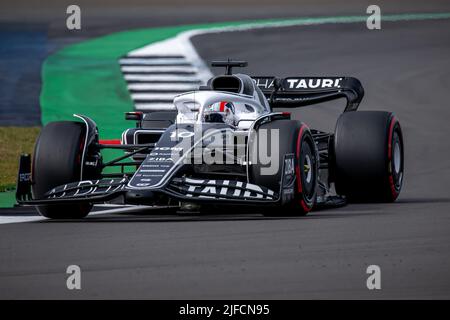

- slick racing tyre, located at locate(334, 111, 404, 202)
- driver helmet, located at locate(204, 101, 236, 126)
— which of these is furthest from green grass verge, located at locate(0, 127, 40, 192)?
slick racing tyre, located at locate(334, 111, 404, 202)

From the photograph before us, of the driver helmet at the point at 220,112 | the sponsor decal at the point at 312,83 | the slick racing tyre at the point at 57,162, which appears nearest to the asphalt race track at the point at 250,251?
the slick racing tyre at the point at 57,162

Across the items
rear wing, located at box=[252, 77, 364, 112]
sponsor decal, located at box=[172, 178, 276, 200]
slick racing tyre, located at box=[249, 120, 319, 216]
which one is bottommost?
sponsor decal, located at box=[172, 178, 276, 200]

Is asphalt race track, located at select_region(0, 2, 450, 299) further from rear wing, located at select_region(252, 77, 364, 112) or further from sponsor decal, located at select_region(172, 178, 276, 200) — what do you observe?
rear wing, located at select_region(252, 77, 364, 112)

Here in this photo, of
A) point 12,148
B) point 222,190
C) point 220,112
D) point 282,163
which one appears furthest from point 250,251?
point 12,148

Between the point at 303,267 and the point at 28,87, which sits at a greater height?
the point at 28,87

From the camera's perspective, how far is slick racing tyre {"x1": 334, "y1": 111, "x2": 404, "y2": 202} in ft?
49.4

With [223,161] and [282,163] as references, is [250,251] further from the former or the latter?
[223,161]

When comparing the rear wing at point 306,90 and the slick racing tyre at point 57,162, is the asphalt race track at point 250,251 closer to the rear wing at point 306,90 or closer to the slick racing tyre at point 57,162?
the slick racing tyre at point 57,162

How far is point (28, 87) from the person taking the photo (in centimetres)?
2830

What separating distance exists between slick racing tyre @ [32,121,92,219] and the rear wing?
12.9 feet

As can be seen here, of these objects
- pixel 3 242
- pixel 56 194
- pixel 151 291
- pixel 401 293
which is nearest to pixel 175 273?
pixel 151 291

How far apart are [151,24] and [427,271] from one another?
26.9 m
